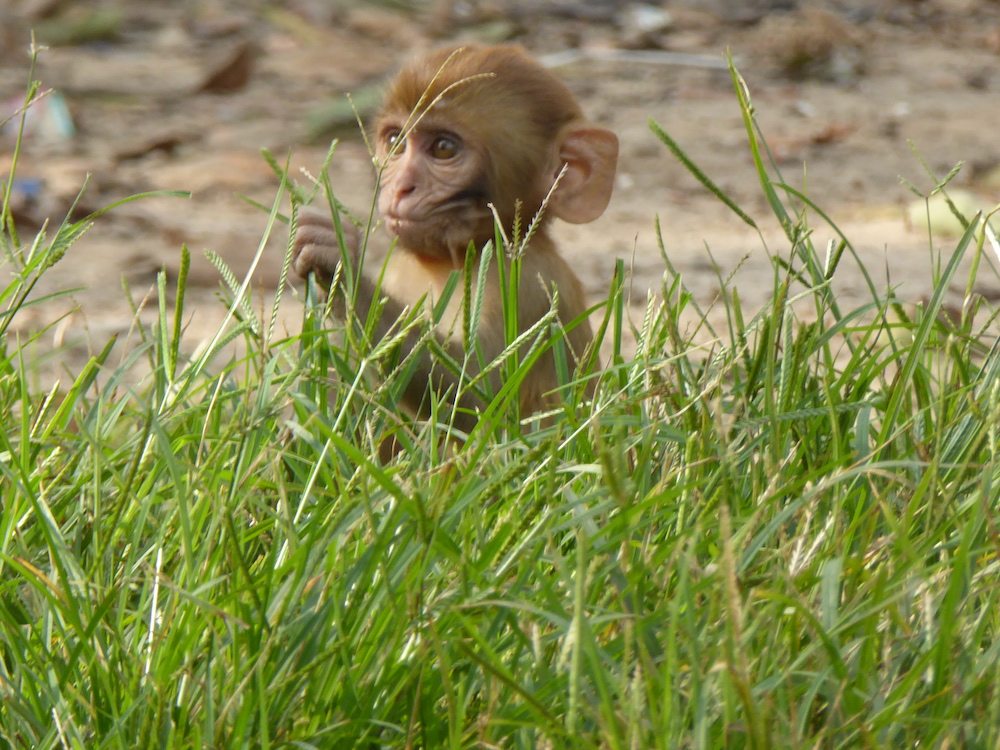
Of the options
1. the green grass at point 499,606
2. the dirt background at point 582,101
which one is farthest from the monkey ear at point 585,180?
the green grass at point 499,606

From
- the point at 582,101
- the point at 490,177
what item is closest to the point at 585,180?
the point at 490,177

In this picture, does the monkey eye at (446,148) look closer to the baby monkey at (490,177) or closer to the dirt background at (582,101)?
the baby monkey at (490,177)

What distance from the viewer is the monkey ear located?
371 cm

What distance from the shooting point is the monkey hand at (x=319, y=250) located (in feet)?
9.76

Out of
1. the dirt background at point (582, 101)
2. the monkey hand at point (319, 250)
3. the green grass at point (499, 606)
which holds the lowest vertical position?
the dirt background at point (582, 101)

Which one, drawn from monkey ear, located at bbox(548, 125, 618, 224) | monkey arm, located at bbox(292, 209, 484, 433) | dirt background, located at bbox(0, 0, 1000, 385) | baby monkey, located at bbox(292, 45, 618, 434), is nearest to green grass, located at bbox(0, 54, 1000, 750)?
monkey arm, located at bbox(292, 209, 484, 433)

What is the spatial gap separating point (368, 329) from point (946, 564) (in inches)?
45.8

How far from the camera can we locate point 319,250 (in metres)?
2.98

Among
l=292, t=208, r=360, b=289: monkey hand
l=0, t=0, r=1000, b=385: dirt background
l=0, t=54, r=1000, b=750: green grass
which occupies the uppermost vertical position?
l=292, t=208, r=360, b=289: monkey hand

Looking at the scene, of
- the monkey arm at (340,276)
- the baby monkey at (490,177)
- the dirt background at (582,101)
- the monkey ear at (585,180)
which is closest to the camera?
the monkey arm at (340,276)

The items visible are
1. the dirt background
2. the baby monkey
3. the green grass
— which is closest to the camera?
the green grass

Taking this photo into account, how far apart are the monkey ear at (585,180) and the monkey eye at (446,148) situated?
0.99 feet

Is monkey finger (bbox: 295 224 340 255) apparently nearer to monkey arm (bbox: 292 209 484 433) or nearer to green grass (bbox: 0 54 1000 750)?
monkey arm (bbox: 292 209 484 433)

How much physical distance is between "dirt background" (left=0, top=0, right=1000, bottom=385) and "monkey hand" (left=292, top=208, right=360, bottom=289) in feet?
4.03
